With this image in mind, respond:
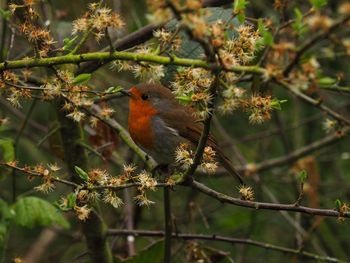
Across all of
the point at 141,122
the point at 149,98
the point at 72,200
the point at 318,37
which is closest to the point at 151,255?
the point at 141,122

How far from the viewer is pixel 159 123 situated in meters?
4.08

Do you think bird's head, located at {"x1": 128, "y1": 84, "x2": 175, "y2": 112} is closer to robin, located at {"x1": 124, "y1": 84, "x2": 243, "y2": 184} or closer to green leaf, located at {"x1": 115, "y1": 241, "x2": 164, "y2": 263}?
robin, located at {"x1": 124, "y1": 84, "x2": 243, "y2": 184}

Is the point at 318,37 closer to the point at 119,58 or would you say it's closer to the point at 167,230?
the point at 119,58

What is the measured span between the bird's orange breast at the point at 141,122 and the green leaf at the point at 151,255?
22.1 inches

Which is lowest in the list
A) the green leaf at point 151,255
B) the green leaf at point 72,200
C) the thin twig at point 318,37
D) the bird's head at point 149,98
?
Result: the green leaf at point 72,200

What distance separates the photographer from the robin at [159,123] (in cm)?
391

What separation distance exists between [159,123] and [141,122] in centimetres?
14

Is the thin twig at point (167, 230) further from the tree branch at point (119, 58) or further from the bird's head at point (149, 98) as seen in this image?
the tree branch at point (119, 58)

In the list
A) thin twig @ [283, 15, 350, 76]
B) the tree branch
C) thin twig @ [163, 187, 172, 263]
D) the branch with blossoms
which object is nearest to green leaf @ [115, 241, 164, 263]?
thin twig @ [163, 187, 172, 263]

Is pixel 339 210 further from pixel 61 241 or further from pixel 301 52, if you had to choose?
pixel 61 241

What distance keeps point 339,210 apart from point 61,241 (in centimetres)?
414

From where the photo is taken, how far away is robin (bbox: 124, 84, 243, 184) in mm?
3912

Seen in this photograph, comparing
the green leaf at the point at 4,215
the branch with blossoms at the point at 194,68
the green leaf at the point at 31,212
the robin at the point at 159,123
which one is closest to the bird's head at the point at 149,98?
the robin at the point at 159,123

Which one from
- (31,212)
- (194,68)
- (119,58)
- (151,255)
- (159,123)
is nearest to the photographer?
(194,68)
